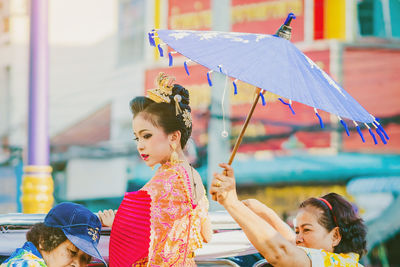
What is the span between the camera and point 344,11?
9.96 metres

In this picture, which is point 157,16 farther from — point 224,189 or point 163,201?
point 224,189

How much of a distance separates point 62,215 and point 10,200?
33.7 ft

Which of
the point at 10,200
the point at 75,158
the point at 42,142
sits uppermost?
the point at 42,142

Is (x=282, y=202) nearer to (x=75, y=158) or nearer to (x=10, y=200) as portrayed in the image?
(x=75, y=158)

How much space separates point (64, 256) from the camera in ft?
8.14

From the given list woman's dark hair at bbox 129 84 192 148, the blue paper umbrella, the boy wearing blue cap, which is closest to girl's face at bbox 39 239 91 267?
the boy wearing blue cap

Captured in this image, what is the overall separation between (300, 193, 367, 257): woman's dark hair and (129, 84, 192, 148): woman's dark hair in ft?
2.42

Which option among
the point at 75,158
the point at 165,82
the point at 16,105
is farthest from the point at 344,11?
the point at 165,82

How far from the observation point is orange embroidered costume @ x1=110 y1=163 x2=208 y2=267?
2494 millimetres

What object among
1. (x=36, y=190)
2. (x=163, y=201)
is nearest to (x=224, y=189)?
(x=163, y=201)

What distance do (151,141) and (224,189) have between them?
0.55 meters

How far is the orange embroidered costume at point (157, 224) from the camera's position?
2.49m

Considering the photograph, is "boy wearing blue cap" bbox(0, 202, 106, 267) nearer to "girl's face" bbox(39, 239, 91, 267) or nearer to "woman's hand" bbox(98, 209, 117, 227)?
"girl's face" bbox(39, 239, 91, 267)

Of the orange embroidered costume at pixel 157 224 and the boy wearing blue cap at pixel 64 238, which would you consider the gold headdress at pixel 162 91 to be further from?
the boy wearing blue cap at pixel 64 238
